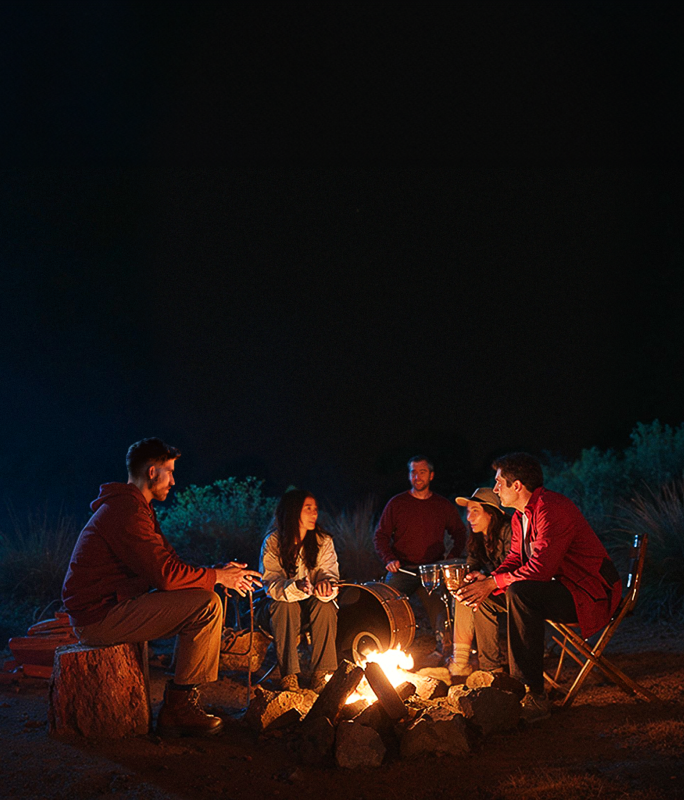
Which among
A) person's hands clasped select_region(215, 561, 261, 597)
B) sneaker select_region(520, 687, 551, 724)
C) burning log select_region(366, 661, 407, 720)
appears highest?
person's hands clasped select_region(215, 561, 261, 597)

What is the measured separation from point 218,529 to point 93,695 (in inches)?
195

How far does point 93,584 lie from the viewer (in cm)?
369

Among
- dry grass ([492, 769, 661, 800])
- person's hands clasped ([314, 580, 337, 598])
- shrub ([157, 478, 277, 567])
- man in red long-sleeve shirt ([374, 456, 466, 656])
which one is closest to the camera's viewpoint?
dry grass ([492, 769, 661, 800])

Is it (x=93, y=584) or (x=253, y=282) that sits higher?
(x=253, y=282)

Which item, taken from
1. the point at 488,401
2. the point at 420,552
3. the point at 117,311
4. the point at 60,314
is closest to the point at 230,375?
the point at 117,311

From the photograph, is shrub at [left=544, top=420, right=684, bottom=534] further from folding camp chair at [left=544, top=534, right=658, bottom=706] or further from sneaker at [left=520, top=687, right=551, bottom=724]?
sneaker at [left=520, top=687, right=551, bottom=724]

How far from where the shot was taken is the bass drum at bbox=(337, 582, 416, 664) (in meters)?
4.44

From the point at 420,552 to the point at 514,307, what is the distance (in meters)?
14.6

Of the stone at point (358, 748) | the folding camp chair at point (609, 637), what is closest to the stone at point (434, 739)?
the stone at point (358, 748)

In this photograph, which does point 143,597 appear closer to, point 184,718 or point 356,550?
point 184,718

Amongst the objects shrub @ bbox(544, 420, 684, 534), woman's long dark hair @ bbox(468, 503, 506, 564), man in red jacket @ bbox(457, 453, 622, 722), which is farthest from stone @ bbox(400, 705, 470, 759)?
shrub @ bbox(544, 420, 684, 534)

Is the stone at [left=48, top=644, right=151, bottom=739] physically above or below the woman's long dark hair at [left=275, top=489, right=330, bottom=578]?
below

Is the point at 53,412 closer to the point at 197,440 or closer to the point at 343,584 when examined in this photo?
the point at 197,440

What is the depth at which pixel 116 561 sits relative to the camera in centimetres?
378
